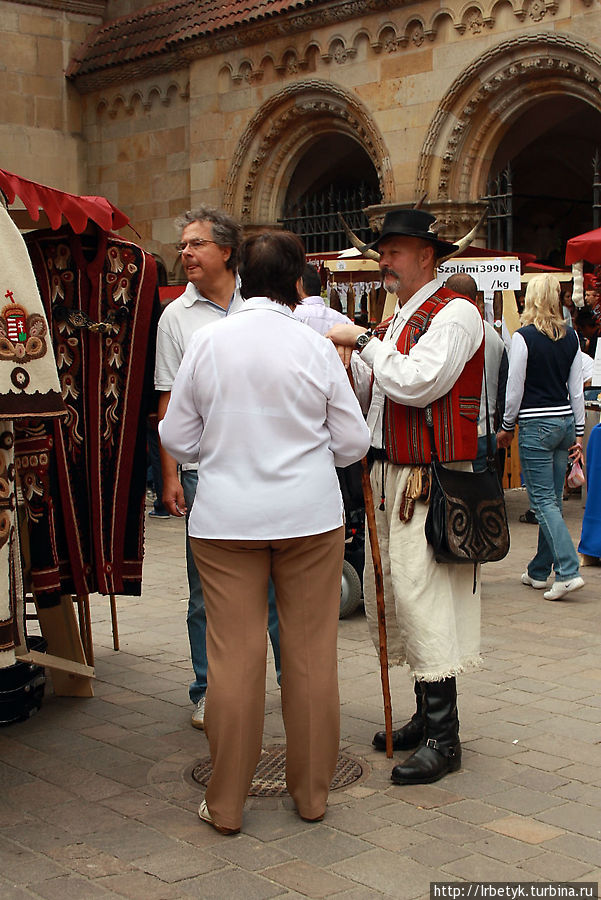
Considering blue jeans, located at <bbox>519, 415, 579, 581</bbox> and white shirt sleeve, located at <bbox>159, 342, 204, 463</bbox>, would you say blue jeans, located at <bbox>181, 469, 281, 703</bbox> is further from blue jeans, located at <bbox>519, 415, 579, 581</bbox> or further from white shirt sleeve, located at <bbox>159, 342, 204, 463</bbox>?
blue jeans, located at <bbox>519, 415, 579, 581</bbox>

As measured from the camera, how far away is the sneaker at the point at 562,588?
293 inches

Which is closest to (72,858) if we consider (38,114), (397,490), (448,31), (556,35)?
(397,490)

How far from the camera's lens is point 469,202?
14664mm

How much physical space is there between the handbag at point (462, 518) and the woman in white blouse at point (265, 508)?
48 cm

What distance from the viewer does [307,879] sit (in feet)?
11.4

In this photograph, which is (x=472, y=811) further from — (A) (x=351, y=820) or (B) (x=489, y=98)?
(B) (x=489, y=98)

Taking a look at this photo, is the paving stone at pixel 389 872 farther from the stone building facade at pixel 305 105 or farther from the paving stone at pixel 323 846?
the stone building facade at pixel 305 105

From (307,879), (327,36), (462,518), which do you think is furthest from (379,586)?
(327,36)

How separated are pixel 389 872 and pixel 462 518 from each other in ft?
4.38

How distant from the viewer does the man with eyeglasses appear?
16.4 ft

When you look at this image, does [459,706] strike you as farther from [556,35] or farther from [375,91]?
[375,91]

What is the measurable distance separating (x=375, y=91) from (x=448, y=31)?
4.23 ft

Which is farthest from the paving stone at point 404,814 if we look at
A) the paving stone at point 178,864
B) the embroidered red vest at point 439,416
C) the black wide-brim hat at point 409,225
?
the black wide-brim hat at point 409,225

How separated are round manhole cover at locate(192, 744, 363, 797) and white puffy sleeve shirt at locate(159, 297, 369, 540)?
1029 millimetres
